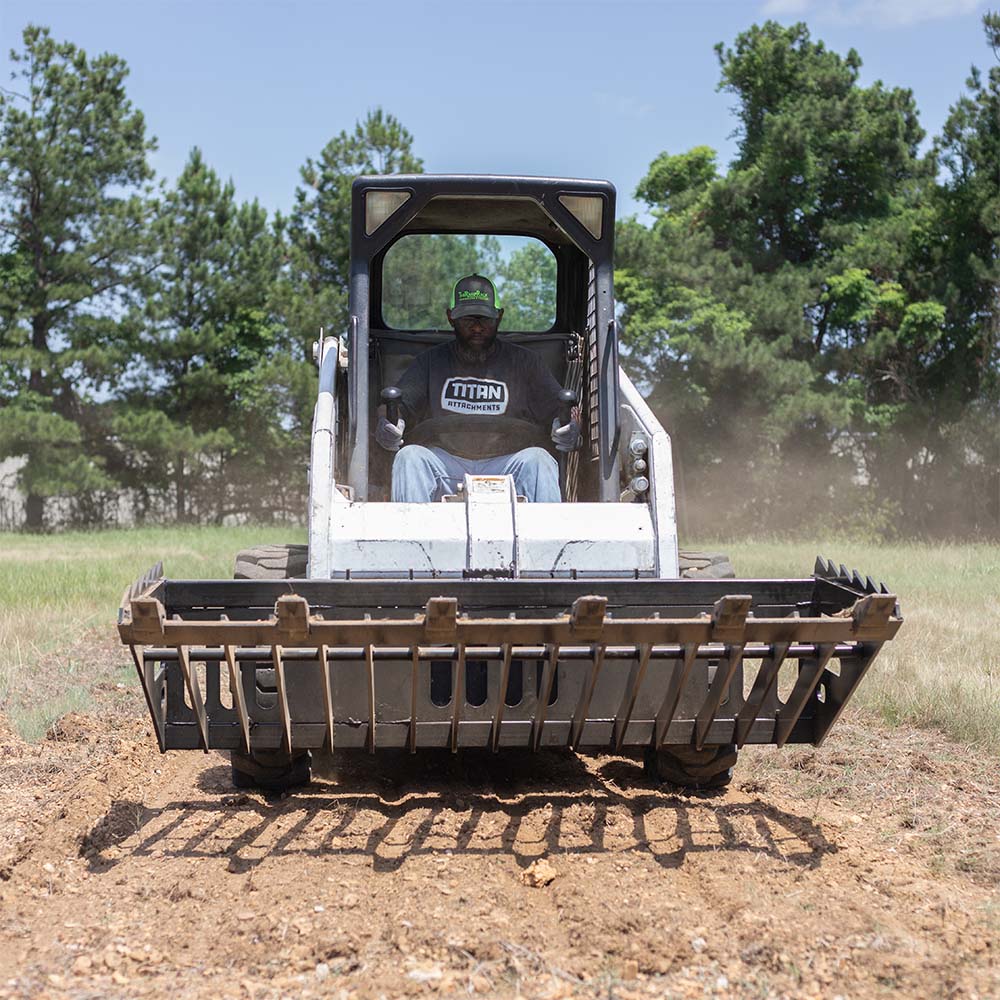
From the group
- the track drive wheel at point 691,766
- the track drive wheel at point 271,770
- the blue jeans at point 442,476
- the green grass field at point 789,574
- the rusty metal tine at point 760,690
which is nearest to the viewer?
the rusty metal tine at point 760,690

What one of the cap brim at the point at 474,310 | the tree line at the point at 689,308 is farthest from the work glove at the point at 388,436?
the tree line at the point at 689,308

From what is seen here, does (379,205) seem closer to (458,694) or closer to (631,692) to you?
(458,694)

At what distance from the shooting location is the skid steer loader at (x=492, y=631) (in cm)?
418

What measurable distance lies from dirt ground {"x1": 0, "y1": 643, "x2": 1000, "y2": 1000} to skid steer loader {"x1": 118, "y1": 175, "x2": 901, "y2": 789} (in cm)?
33

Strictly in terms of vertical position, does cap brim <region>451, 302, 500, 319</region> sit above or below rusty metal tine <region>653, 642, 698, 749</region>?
Result: above

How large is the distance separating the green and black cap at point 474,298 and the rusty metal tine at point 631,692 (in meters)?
2.54

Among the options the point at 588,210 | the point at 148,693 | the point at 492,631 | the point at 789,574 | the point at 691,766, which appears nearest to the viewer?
the point at 492,631

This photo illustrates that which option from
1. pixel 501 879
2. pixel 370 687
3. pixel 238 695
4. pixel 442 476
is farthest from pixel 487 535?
pixel 501 879

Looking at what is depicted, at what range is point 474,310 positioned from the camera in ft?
21.3

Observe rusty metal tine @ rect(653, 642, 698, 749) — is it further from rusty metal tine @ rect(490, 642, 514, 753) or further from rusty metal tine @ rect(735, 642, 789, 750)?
rusty metal tine @ rect(490, 642, 514, 753)

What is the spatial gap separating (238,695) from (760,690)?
2.01 m

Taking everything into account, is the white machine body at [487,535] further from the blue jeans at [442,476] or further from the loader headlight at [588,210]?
the loader headlight at [588,210]

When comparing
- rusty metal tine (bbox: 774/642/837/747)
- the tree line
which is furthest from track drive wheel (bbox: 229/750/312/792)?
the tree line

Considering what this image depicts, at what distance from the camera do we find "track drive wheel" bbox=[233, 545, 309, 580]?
19.2 ft
